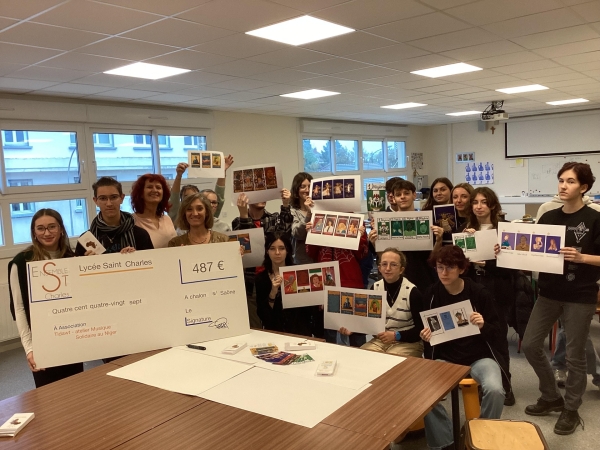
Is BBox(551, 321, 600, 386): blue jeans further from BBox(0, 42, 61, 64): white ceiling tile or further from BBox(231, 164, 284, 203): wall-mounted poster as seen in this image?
BBox(0, 42, 61, 64): white ceiling tile

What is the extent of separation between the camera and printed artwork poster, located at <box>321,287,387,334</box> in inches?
A: 93.1

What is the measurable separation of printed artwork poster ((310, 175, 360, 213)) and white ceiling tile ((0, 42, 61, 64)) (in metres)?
2.25

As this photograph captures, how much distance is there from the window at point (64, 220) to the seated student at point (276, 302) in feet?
12.2

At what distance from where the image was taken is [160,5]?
2.70m

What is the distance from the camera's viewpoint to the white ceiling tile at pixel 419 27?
10.7ft

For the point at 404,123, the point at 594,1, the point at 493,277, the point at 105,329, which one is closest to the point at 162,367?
the point at 105,329

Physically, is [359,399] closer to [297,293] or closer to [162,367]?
[162,367]

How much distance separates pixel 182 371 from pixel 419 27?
286 centimetres

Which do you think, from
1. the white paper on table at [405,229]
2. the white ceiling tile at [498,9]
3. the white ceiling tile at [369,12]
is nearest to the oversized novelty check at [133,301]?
the white paper on table at [405,229]

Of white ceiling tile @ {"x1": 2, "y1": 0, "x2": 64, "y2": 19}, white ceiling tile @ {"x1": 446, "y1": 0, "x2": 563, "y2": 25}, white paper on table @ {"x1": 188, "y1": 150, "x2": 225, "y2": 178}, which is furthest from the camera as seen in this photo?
white paper on table @ {"x1": 188, "y1": 150, "x2": 225, "y2": 178}

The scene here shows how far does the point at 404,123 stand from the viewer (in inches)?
414

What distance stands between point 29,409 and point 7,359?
3559 millimetres

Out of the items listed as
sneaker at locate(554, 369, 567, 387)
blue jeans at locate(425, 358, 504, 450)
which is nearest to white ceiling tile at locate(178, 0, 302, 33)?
blue jeans at locate(425, 358, 504, 450)

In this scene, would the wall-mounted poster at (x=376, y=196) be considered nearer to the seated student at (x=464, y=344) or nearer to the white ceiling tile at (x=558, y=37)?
the seated student at (x=464, y=344)
